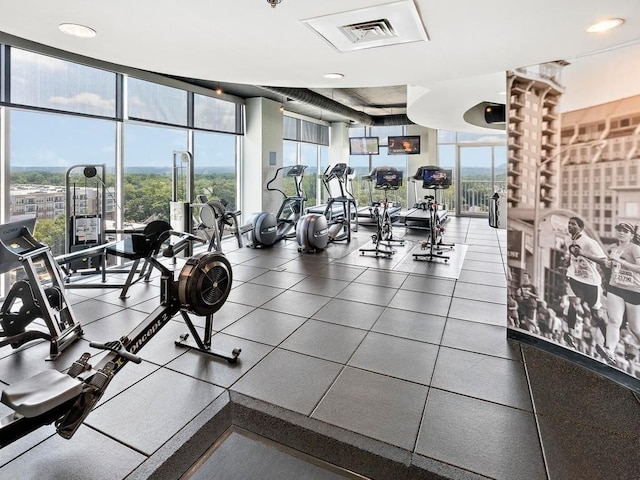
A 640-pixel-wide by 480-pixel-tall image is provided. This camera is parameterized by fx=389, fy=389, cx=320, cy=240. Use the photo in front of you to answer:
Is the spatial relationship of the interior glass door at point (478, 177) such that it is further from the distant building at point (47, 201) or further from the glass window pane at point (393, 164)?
the distant building at point (47, 201)

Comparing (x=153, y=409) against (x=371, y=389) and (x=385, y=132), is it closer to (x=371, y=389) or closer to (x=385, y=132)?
(x=371, y=389)

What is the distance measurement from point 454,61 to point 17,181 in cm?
506

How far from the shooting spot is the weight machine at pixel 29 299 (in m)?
2.95

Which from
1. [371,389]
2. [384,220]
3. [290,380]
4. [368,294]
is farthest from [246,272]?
[371,389]

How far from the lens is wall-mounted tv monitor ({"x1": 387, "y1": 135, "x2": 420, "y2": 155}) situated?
11656 millimetres

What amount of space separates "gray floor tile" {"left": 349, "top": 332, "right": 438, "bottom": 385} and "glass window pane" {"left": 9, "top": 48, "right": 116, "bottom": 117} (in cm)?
487

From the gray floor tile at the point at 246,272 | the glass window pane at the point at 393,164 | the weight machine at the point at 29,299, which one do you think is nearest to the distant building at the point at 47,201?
the weight machine at the point at 29,299

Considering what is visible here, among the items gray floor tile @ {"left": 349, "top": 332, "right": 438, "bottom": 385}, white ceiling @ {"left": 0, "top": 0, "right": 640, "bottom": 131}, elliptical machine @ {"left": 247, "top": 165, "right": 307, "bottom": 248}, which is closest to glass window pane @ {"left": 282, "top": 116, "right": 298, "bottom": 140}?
elliptical machine @ {"left": 247, "top": 165, "right": 307, "bottom": 248}

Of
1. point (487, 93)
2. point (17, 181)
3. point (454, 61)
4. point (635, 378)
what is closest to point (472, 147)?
point (487, 93)

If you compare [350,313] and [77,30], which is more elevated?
[77,30]

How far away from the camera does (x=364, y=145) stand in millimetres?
11891

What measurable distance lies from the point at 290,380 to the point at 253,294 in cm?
199

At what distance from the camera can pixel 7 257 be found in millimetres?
2881

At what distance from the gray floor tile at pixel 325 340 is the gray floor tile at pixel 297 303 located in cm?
30
